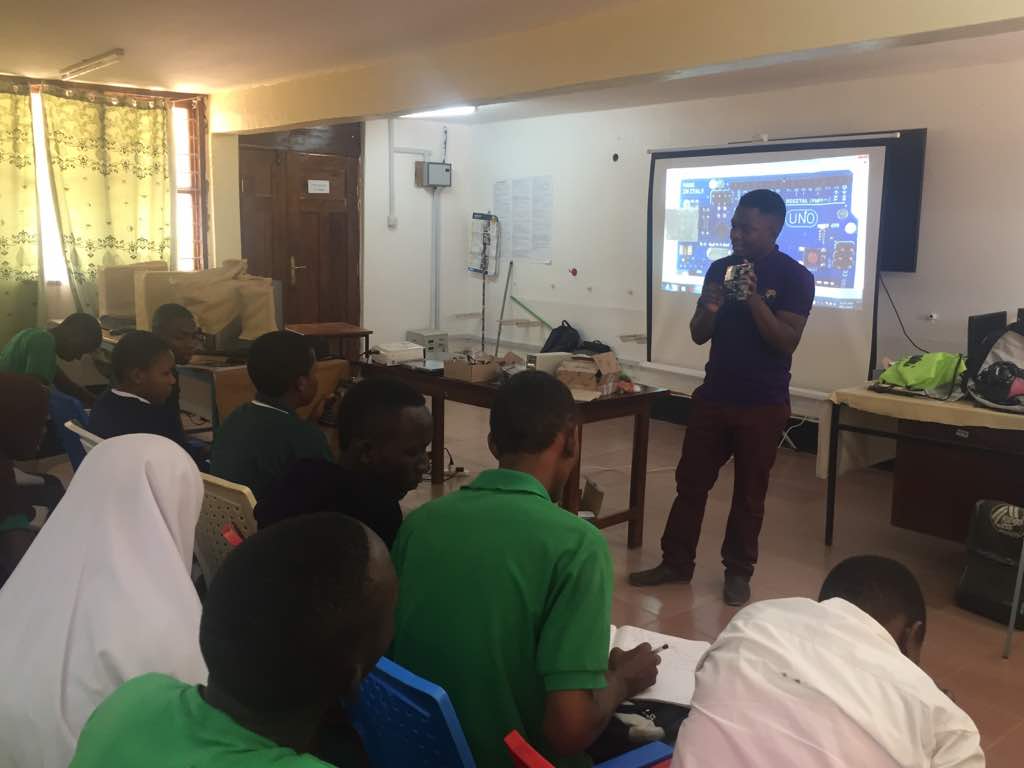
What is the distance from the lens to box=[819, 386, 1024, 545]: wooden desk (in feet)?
12.1

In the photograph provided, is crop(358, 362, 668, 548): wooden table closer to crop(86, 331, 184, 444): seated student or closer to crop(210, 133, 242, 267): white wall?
crop(86, 331, 184, 444): seated student

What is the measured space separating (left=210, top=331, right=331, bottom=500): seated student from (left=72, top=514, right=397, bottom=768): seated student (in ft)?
4.97

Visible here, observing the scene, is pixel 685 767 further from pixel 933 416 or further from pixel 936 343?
pixel 936 343

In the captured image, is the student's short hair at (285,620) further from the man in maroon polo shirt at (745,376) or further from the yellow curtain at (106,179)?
the yellow curtain at (106,179)

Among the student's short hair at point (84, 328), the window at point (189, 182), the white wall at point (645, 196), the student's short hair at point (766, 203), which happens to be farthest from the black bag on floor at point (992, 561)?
the window at point (189, 182)

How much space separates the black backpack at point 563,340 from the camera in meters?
7.24

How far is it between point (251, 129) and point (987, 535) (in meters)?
5.39

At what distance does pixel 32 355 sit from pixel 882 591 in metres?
3.74

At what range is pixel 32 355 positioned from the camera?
12.9 ft

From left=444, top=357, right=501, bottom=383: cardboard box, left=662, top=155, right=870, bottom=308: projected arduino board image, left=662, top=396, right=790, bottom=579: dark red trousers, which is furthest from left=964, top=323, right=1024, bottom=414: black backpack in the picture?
left=444, top=357, right=501, bottom=383: cardboard box

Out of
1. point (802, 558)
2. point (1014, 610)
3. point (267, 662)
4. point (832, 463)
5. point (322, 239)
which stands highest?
point (322, 239)

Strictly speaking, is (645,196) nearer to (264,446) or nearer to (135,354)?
(135,354)

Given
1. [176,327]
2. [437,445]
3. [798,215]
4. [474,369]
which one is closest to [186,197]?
[176,327]

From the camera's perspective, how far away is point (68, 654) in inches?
51.1
